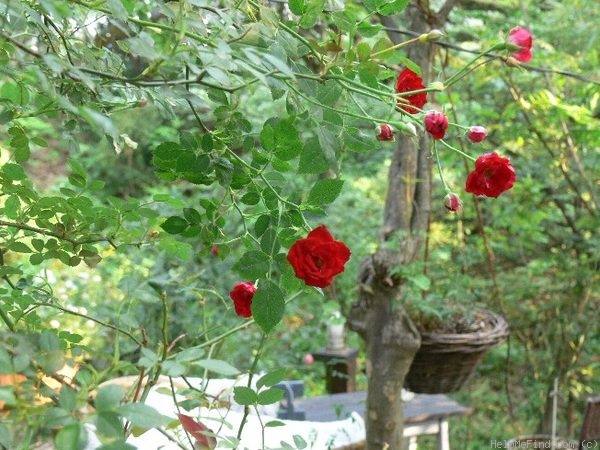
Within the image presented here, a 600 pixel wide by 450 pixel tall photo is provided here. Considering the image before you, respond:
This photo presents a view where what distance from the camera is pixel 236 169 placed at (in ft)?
2.45

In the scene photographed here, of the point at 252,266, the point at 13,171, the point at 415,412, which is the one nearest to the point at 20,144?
the point at 13,171

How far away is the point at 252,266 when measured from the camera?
682 mm

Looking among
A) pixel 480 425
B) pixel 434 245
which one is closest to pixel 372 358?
pixel 434 245

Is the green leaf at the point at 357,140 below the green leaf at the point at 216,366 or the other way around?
the other way around

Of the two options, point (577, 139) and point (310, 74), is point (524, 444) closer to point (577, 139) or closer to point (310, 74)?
point (577, 139)

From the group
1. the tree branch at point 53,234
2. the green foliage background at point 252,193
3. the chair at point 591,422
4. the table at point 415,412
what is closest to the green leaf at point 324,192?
the green foliage background at point 252,193

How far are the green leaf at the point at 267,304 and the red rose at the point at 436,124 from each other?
0.19 metres

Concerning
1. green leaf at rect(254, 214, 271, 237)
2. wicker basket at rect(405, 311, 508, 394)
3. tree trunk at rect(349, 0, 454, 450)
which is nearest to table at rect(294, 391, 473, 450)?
wicker basket at rect(405, 311, 508, 394)

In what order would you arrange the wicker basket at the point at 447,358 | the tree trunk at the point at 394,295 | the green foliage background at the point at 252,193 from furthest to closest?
the wicker basket at the point at 447,358, the tree trunk at the point at 394,295, the green foliage background at the point at 252,193

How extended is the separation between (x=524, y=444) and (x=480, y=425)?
1.26m

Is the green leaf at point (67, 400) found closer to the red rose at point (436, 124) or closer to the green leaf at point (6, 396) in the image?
the green leaf at point (6, 396)

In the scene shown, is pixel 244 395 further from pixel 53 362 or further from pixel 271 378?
pixel 53 362

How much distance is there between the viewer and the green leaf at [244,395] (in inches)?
27.3

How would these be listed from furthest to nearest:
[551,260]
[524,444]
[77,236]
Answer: [551,260] → [524,444] → [77,236]
